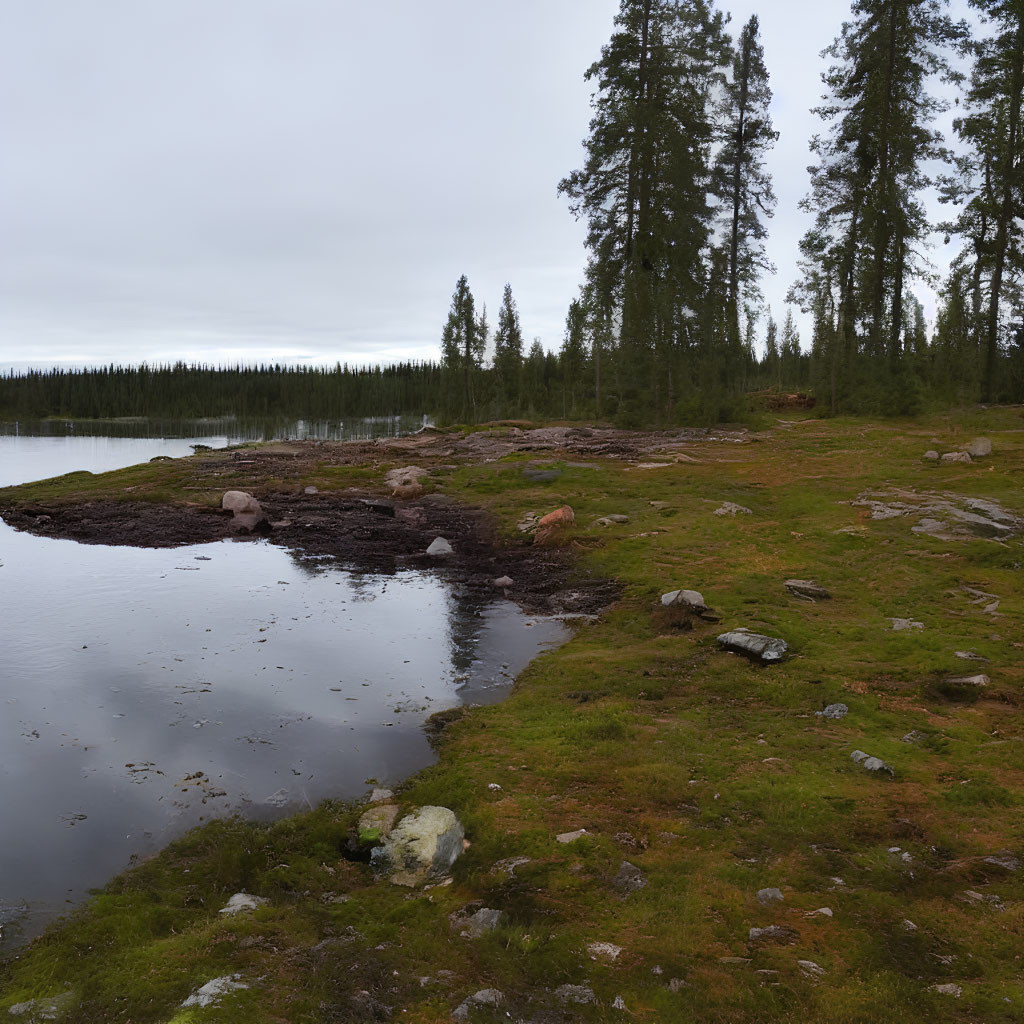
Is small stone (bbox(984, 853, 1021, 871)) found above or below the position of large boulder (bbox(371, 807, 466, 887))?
above

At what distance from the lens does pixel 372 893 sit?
502 cm

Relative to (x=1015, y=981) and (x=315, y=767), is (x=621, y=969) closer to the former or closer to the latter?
(x=1015, y=981)

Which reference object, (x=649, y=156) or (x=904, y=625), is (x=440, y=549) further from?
(x=649, y=156)

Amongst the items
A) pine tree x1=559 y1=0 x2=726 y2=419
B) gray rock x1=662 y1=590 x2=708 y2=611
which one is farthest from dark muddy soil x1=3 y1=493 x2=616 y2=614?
pine tree x1=559 y1=0 x2=726 y2=419

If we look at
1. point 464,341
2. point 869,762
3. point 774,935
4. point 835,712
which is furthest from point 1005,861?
point 464,341

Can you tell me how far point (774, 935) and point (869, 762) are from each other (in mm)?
2567

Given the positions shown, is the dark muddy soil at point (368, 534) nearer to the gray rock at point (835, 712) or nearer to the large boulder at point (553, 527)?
the large boulder at point (553, 527)

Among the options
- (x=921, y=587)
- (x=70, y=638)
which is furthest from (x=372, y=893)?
(x=921, y=587)

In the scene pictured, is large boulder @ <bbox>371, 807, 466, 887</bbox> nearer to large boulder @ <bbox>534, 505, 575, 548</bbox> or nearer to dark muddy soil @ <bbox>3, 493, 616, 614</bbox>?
dark muddy soil @ <bbox>3, 493, 616, 614</bbox>

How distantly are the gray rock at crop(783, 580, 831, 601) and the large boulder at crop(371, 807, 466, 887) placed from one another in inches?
293

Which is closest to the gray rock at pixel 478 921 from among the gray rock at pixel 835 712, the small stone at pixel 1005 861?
the small stone at pixel 1005 861

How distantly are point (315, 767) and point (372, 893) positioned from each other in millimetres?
2101

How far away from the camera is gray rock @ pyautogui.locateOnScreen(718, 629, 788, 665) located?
29.0ft

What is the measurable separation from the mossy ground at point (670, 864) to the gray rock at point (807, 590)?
63 centimetres
